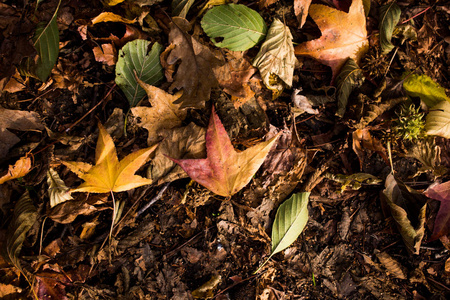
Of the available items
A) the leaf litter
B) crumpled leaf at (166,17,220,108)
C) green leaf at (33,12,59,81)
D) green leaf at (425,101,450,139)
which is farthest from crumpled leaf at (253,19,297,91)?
green leaf at (33,12,59,81)

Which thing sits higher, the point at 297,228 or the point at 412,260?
the point at 297,228

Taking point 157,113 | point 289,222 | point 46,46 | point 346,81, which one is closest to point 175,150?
point 157,113

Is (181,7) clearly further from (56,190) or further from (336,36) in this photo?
(56,190)

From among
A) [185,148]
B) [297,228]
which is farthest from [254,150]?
[297,228]

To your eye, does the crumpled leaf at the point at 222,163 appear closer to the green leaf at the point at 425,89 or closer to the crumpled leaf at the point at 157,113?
the crumpled leaf at the point at 157,113

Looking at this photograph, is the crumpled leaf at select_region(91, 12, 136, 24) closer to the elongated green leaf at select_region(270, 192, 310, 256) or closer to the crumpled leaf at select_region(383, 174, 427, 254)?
the elongated green leaf at select_region(270, 192, 310, 256)

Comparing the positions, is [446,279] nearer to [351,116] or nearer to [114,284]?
[351,116]

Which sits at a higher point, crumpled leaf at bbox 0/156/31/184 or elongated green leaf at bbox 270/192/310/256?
crumpled leaf at bbox 0/156/31/184
